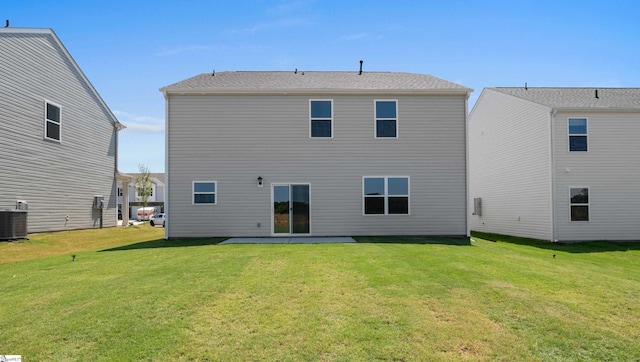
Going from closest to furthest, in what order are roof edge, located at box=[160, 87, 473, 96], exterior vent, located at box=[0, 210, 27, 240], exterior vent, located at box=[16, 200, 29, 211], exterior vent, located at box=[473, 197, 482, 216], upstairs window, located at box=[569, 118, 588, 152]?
exterior vent, located at box=[0, 210, 27, 240] → exterior vent, located at box=[16, 200, 29, 211] → roof edge, located at box=[160, 87, 473, 96] → upstairs window, located at box=[569, 118, 588, 152] → exterior vent, located at box=[473, 197, 482, 216]

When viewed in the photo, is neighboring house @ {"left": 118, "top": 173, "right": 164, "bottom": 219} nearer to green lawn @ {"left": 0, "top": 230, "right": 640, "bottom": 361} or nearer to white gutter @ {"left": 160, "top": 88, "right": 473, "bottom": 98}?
white gutter @ {"left": 160, "top": 88, "right": 473, "bottom": 98}

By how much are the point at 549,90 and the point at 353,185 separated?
1197 centimetres

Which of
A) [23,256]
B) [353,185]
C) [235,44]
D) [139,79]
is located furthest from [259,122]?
[23,256]

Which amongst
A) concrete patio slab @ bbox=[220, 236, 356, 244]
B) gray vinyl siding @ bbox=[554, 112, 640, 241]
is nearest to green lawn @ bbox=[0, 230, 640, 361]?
concrete patio slab @ bbox=[220, 236, 356, 244]

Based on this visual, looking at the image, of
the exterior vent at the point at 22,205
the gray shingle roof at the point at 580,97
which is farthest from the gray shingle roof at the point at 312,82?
the exterior vent at the point at 22,205

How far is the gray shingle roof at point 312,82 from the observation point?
42.4 ft

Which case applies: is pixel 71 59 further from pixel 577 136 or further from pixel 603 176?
pixel 603 176

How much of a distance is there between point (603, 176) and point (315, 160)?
11.5 m

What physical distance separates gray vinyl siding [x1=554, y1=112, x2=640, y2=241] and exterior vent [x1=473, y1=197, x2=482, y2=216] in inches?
214

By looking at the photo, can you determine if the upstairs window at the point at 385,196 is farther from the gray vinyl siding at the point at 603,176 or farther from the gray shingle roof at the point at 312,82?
the gray vinyl siding at the point at 603,176

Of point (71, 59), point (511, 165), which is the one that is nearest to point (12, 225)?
point (71, 59)

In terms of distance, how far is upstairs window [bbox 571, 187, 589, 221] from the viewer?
14.1 m

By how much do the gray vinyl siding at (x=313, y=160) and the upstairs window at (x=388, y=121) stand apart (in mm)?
185

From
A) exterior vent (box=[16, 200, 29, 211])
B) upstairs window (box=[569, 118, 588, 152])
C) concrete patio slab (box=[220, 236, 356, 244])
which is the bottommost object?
concrete patio slab (box=[220, 236, 356, 244])
